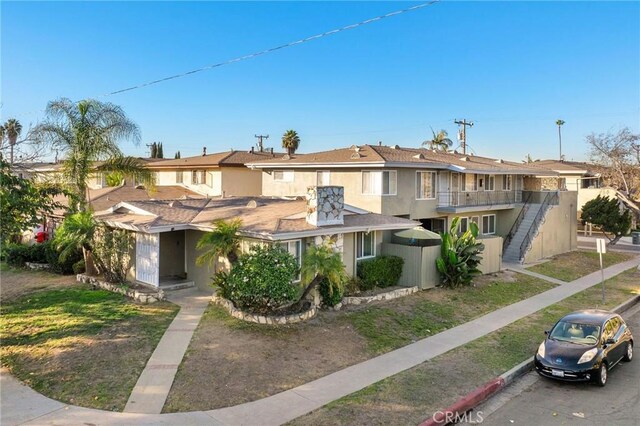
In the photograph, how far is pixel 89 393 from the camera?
32.4 feet

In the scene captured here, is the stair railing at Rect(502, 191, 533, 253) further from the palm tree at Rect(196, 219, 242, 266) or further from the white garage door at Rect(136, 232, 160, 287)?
the white garage door at Rect(136, 232, 160, 287)

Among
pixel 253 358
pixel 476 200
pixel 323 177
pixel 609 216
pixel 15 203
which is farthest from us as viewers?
pixel 609 216

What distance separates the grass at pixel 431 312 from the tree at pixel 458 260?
0.53m

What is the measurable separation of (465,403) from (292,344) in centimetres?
481

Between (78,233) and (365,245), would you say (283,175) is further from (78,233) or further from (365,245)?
(78,233)

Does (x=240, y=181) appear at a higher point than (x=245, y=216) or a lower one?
higher

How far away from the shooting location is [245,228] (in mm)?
16609

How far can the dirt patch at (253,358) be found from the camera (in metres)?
10.1

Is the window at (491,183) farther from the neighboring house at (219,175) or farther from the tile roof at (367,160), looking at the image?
the neighboring house at (219,175)

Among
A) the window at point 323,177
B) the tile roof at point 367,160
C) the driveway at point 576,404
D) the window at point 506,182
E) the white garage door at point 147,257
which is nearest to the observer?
the driveway at point 576,404

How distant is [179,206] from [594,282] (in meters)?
20.7

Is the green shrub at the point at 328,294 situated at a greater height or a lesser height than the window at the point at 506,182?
lesser

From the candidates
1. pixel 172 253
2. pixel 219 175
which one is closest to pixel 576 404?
pixel 172 253

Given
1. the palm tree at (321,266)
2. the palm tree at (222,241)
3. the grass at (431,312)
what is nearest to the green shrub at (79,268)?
the palm tree at (222,241)
